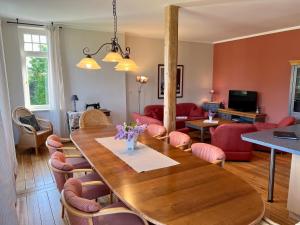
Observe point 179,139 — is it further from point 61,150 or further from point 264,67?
point 264,67

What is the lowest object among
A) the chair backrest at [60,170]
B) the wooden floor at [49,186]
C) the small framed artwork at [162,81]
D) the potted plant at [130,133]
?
the wooden floor at [49,186]

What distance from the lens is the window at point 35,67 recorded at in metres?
4.97

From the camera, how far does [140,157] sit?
86.0 inches

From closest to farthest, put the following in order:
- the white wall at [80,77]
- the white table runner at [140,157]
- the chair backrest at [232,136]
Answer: the white table runner at [140,157] < the chair backrest at [232,136] < the white wall at [80,77]

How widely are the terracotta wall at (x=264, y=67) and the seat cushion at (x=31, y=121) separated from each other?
5467 mm

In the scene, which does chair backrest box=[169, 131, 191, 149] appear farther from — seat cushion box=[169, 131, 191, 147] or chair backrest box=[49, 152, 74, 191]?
chair backrest box=[49, 152, 74, 191]

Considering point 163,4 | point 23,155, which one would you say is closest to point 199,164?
point 163,4

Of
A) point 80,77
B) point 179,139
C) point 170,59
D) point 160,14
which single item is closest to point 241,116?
point 170,59

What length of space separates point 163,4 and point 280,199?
10.9 ft

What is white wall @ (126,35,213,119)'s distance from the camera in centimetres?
629

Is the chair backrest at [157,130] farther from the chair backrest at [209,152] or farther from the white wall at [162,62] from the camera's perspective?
the white wall at [162,62]

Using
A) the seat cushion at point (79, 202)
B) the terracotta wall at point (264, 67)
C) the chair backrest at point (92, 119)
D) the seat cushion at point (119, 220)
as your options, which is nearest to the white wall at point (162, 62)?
the terracotta wall at point (264, 67)

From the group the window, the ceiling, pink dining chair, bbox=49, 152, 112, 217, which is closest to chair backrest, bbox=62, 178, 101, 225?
pink dining chair, bbox=49, 152, 112, 217

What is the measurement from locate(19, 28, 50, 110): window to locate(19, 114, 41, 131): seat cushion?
59 cm
